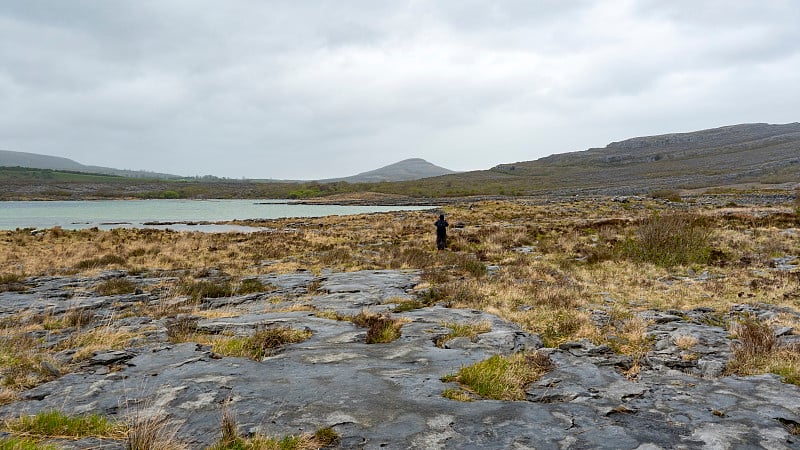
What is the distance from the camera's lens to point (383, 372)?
259 inches

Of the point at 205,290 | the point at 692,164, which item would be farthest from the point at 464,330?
the point at 692,164

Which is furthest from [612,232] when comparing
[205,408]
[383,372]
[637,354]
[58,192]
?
[58,192]

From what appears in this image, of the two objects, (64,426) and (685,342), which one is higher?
(64,426)

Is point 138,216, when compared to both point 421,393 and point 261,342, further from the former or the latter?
point 421,393

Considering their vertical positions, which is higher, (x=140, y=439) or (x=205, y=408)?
(x=140, y=439)

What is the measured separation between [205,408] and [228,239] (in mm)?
29922

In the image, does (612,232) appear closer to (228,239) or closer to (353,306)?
(353,306)

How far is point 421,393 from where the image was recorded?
5.80 m

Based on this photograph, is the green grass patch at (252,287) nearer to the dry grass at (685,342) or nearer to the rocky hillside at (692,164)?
the dry grass at (685,342)

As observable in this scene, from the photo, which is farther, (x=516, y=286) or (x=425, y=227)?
(x=425, y=227)

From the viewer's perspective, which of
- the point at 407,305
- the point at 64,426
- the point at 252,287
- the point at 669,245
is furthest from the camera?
the point at 669,245

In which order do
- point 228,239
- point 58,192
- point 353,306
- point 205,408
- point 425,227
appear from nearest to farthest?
point 205,408
point 353,306
point 228,239
point 425,227
point 58,192

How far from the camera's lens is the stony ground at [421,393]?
4.68m

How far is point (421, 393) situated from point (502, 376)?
4.25 ft
